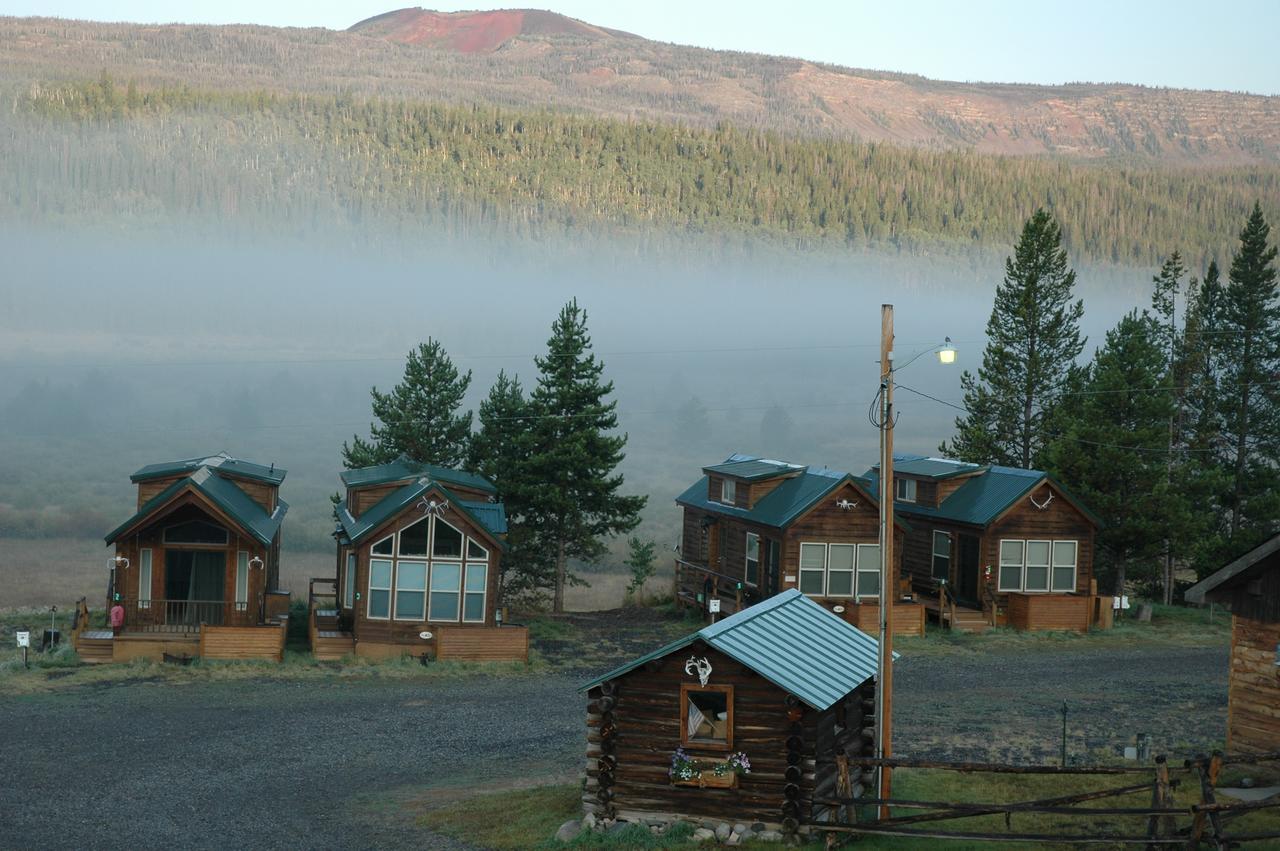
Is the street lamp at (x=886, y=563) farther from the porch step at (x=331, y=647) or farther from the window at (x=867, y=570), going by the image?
the window at (x=867, y=570)

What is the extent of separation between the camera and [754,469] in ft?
140

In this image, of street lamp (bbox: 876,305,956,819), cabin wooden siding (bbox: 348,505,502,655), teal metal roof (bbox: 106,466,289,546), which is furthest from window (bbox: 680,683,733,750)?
teal metal roof (bbox: 106,466,289,546)

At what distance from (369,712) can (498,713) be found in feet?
9.35

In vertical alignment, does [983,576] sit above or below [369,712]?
above

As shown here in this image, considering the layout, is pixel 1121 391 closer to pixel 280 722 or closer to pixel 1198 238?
pixel 280 722

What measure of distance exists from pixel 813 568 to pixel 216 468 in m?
17.9

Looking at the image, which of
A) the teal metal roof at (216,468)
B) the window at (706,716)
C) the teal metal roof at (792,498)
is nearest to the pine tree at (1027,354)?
the teal metal roof at (792,498)

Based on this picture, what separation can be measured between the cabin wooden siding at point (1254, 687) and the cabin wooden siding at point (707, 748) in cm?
778

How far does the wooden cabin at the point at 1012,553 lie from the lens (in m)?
40.0

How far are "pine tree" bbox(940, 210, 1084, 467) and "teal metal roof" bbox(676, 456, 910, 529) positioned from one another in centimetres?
1606

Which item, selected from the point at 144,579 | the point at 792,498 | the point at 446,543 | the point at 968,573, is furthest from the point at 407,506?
the point at 968,573

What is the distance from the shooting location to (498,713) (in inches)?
1123

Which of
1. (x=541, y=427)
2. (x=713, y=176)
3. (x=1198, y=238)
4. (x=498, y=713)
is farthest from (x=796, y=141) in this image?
(x=498, y=713)

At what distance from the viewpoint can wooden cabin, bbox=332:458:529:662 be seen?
33750mm
